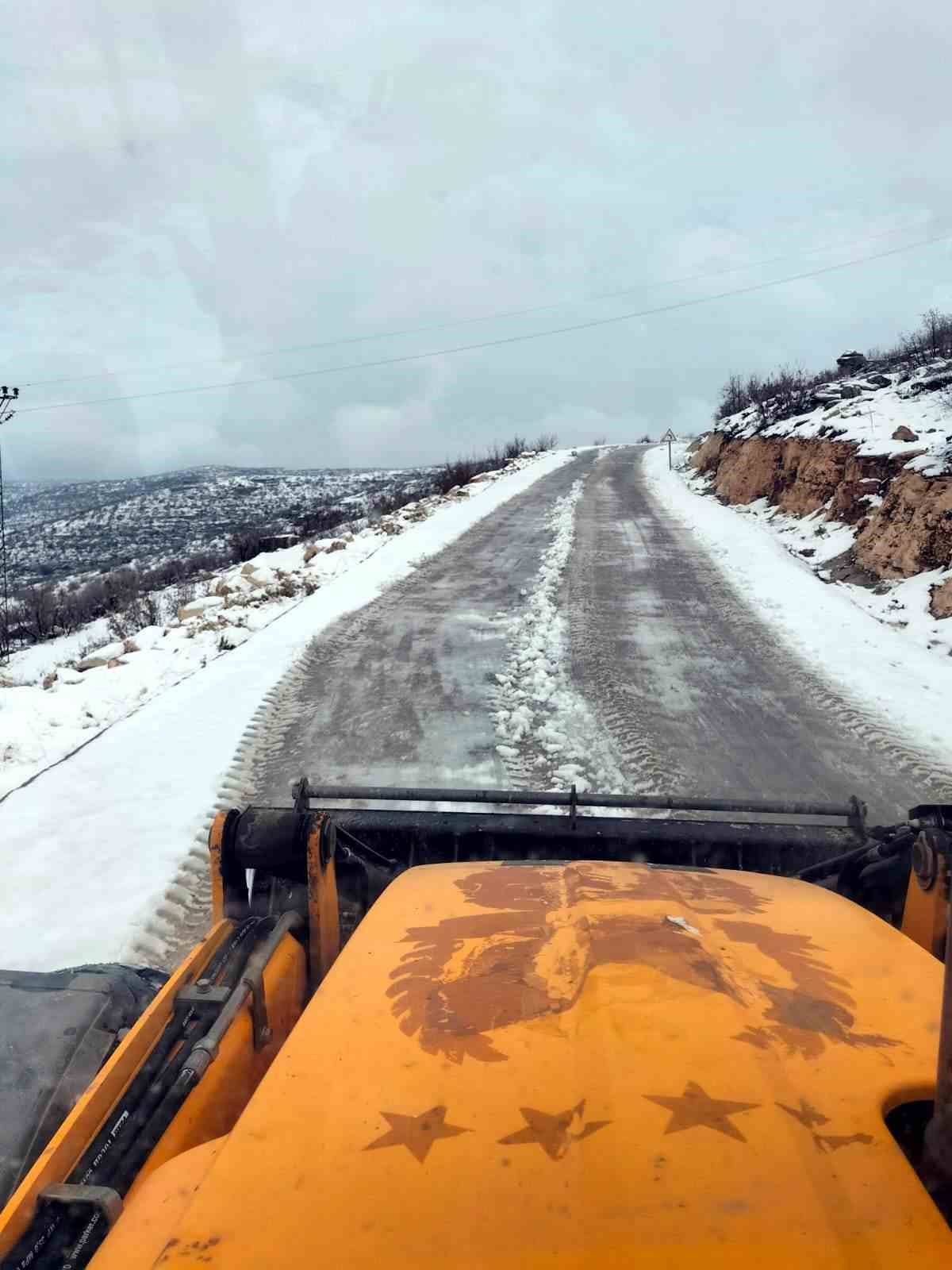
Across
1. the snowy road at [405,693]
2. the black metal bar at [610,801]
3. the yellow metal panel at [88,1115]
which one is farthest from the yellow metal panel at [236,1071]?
the snowy road at [405,693]

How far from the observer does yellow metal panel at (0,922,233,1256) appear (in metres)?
1.43

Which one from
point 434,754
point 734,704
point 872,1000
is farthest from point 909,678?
point 872,1000

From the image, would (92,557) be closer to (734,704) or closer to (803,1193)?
(734,704)

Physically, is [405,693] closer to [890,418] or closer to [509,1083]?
[509,1083]

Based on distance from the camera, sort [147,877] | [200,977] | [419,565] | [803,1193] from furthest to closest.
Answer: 1. [419,565]
2. [147,877]
3. [200,977]
4. [803,1193]

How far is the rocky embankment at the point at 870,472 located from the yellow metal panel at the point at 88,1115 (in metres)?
9.85

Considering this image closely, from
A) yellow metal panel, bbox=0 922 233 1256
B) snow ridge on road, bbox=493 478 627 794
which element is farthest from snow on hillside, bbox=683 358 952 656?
yellow metal panel, bbox=0 922 233 1256

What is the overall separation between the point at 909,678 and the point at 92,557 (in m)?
37.2

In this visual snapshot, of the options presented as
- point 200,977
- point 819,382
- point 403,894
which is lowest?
point 200,977

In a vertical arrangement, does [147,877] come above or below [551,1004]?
below

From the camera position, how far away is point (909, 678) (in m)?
7.55

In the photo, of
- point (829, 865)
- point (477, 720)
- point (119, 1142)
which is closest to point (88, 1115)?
point (119, 1142)

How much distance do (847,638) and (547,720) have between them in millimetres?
4312

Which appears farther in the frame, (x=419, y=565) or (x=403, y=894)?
(x=419, y=565)
